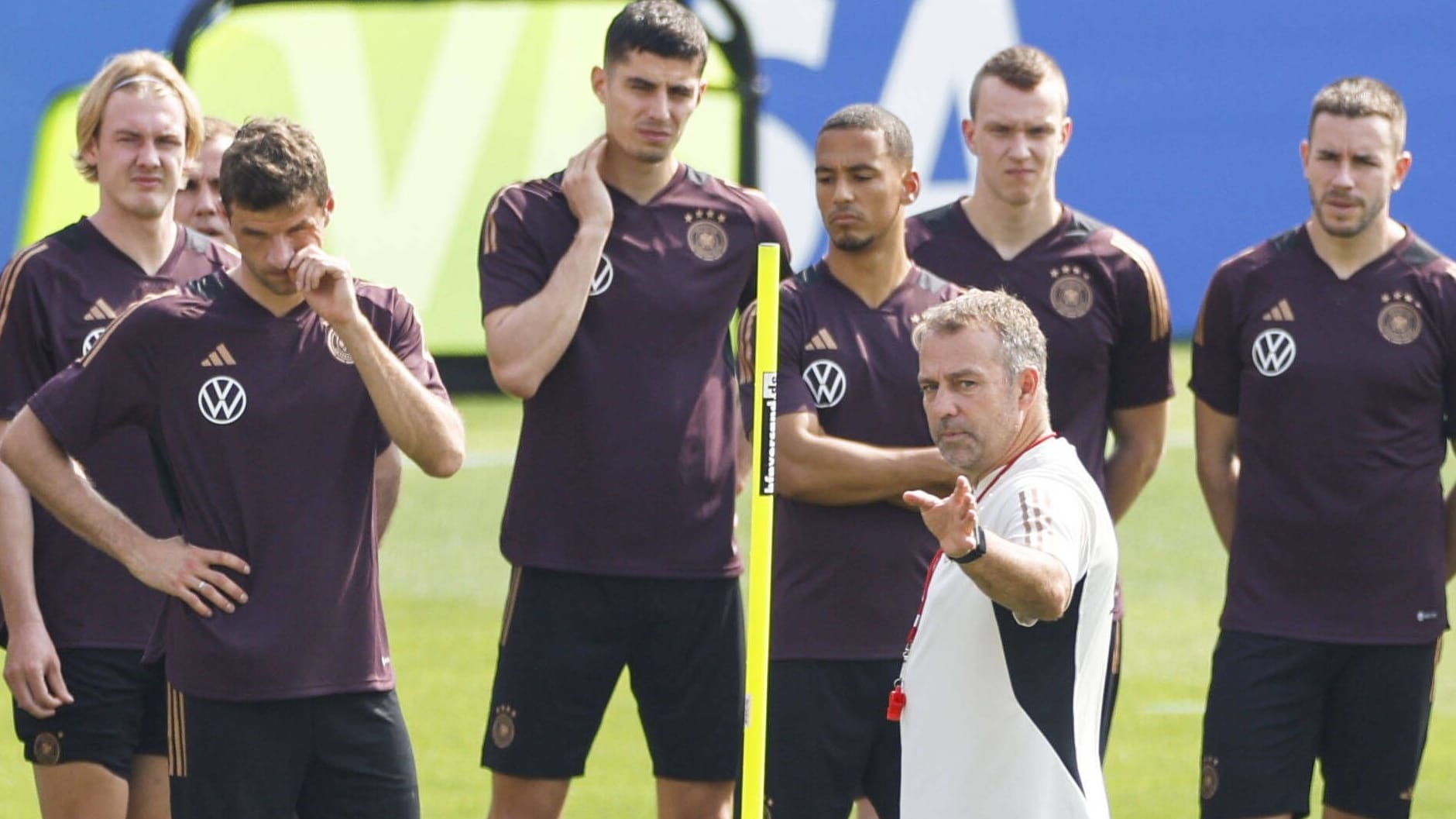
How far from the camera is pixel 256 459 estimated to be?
15.9 feet

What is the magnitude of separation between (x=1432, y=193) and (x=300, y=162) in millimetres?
11542

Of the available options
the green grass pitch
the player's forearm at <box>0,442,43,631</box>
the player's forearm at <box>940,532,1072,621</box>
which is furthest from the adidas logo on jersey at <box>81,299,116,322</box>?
the player's forearm at <box>940,532,1072,621</box>

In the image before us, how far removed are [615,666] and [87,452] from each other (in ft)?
4.68

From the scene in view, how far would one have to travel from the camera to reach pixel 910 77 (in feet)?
47.8

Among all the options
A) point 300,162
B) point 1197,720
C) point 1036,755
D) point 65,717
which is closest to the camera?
point 1036,755

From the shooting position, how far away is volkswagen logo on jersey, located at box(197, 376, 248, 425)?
4848 millimetres

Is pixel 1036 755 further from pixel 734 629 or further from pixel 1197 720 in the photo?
pixel 1197 720

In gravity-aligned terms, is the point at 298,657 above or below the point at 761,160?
below

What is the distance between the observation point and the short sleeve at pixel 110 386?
4930 mm

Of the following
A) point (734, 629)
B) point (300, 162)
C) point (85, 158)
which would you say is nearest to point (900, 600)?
point (734, 629)

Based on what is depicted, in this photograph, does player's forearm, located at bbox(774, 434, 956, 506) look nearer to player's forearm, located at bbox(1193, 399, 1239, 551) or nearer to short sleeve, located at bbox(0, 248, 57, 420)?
player's forearm, located at bbox(1193, 399, 1239, 551)

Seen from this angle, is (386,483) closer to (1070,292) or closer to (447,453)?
(447,453)

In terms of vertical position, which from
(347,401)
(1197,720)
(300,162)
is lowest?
(1197,720)

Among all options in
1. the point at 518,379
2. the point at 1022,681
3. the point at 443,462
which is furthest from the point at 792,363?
the point at 1022,681
